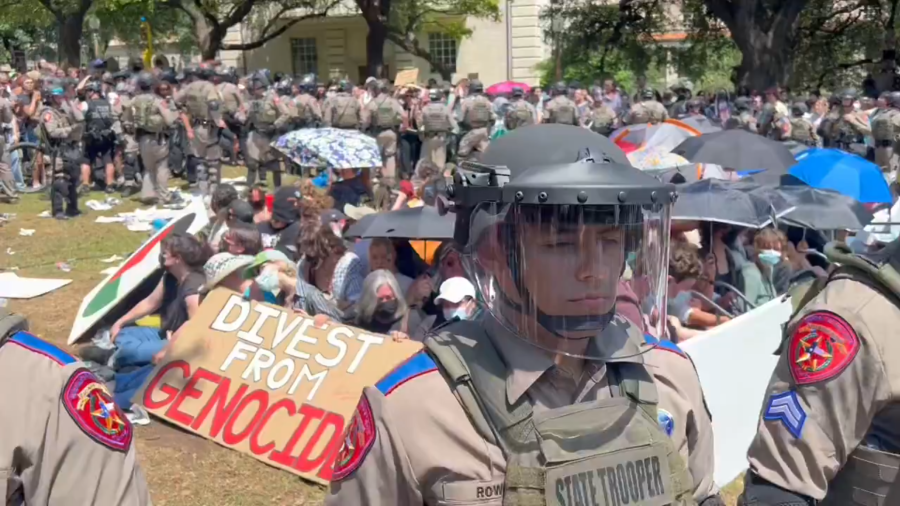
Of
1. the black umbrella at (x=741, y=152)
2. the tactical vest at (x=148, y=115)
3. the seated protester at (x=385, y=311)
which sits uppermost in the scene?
the tactical vest at (x=148, y=115)

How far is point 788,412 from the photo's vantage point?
2.37 metres

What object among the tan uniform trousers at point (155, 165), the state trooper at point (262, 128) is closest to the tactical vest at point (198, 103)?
the state trooper at point (262, 128)

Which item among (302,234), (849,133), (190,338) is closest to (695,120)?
(849,133)

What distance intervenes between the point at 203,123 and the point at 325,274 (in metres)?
9.96

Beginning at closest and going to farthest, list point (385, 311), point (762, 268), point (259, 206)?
point (385, 311) → point (762, 268) → point (259, 206)

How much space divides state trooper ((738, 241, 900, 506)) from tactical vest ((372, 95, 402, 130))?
14.1 metres

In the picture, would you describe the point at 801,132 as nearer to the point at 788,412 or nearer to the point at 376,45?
the point at 788,412

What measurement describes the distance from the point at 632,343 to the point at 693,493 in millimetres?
333

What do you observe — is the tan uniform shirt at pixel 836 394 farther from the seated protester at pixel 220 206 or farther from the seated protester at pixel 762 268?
the seated protester at pixel 220 206

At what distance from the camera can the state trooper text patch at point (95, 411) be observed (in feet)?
6.72

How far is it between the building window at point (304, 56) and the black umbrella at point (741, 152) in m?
39.3

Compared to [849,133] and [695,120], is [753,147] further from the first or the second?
[849,133]

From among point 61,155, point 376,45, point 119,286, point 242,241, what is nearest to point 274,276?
point 242,241

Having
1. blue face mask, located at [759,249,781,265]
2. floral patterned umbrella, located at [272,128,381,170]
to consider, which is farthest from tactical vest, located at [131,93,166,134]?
blue face mask, located at [759,249,781,265]
